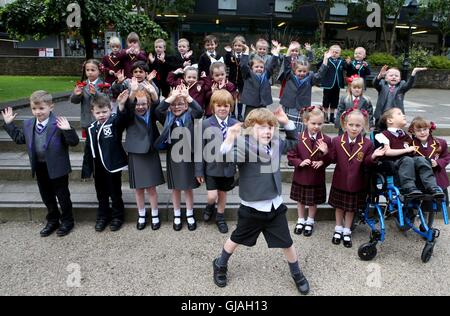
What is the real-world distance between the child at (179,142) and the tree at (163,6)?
1757 centimetres

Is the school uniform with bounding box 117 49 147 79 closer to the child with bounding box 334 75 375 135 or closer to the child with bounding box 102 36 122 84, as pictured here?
the child with bounding box 102 36 122 84

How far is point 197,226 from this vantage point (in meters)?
4.22

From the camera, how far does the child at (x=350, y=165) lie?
3.70m

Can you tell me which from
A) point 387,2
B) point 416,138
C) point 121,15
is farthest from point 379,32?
point 416,138

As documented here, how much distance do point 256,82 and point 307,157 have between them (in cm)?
201

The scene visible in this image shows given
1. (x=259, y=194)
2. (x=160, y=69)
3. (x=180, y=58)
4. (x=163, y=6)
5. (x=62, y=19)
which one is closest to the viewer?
(x=259, y=194)

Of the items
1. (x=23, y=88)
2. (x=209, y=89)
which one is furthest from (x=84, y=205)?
(x=23, y=88)

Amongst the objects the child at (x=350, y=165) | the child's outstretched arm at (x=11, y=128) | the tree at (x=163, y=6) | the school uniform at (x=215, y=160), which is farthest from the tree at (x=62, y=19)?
the child at (x=350, y=165)

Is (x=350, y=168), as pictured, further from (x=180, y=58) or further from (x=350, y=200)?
(x=180, y=58)

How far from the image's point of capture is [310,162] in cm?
383

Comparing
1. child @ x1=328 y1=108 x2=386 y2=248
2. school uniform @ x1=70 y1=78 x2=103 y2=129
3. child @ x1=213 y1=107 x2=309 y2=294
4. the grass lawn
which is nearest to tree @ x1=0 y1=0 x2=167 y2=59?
the grass lawn

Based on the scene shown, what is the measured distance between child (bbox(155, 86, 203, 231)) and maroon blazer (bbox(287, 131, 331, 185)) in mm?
1116

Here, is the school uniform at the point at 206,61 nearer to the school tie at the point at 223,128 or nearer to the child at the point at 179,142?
the child at the point at 179,142
